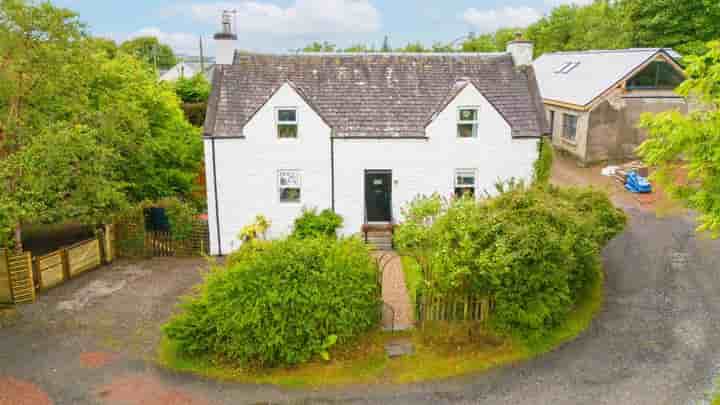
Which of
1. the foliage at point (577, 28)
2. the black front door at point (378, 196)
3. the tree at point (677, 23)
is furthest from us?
the foliage at point (577, 28)

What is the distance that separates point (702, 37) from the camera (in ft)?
135

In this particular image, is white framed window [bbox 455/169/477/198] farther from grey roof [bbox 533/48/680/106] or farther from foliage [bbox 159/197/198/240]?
grey roof [bbox 533/48/680/106]

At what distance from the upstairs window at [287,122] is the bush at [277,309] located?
Answer: 27.0 feet

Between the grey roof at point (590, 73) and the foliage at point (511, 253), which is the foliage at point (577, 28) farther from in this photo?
the foliage at point (511, 253)

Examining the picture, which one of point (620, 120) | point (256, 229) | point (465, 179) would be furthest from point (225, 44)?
point (620, 120)

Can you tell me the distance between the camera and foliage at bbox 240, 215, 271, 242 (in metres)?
21.2

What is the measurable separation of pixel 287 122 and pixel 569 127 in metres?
20.2

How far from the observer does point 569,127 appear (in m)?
33.9

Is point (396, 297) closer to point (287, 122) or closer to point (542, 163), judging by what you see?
point (287, 122)

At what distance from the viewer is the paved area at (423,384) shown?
1266cm

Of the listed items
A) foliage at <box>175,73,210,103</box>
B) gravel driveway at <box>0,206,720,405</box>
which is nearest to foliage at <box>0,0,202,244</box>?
gravel driveway at <box>0,206,720,405</box>

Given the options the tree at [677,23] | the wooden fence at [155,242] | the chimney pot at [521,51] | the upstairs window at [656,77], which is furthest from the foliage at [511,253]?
the tree at [677,23]

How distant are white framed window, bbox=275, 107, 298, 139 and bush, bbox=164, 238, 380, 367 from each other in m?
8.23

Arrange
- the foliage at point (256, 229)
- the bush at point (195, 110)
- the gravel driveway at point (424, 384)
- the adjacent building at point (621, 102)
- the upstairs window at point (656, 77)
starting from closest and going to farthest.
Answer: the gravel driveway at point (424, 384), the foliage at point (256, 229), the adjacent building at point (621, 102), the upstairs window at point (656, 77), the bush at point (195, 110)
